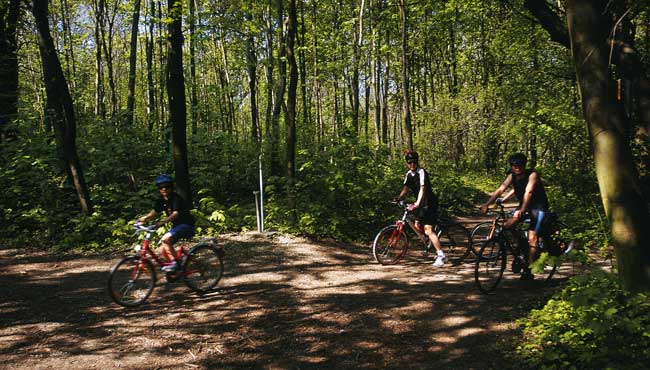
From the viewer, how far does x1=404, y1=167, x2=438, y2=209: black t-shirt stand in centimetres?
821

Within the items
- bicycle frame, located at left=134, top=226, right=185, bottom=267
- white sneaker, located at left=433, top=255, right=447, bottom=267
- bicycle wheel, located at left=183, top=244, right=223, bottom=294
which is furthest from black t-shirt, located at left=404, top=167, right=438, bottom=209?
bicycle frame, located at left=134, top=226, right=185, bottom=267

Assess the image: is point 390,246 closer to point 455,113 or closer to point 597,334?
point 597,334

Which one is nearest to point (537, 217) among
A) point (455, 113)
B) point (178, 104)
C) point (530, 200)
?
point (530, 200)

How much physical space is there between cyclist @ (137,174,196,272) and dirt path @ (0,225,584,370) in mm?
783

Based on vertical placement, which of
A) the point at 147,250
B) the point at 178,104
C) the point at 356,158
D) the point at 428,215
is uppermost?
the point at 178,104

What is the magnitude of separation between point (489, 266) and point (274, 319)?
141 inches

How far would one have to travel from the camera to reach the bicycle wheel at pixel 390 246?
877 centimetres

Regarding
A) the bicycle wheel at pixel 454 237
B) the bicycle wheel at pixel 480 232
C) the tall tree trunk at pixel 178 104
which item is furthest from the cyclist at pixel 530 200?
the tall tree trunk at pixel 178 104

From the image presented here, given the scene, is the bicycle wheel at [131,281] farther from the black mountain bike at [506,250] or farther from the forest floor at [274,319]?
the black mountain bike at [506,250]

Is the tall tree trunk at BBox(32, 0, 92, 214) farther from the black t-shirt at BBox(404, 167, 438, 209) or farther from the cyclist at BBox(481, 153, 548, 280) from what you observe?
the cyclist at BBox(481, 153, 548, 280)

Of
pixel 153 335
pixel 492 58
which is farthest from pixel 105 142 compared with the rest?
pixel 492 58

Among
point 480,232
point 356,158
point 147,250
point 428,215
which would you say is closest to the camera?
point 147,250

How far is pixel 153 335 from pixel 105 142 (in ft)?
38.0

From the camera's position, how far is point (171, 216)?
647 cm
